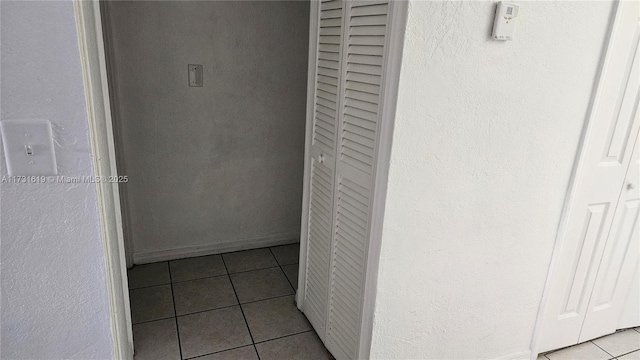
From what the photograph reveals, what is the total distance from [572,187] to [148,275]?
2146 millimetres

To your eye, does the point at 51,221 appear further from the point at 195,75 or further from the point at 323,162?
the point at 195,75

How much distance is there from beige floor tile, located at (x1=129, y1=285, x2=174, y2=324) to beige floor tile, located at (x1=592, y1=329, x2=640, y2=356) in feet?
6.83

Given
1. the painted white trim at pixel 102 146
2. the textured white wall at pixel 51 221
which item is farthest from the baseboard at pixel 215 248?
the textured white wall at pixel 51 221

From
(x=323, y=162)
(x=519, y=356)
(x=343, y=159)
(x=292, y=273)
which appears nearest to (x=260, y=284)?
(x=292, y=273)

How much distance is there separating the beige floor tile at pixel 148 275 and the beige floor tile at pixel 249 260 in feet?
1.18

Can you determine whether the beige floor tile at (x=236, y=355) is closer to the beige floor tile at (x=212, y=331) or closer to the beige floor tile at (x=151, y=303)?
the beige floor tile at (x=212, y=331)

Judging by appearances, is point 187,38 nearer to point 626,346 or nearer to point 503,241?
point 503,241

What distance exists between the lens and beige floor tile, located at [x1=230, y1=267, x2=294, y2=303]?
2.24 metres

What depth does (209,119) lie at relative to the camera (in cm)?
242

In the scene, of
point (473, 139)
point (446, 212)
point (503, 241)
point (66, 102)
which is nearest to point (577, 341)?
point (503, 241)

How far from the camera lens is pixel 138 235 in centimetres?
247

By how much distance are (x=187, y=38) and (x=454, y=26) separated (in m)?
1.55

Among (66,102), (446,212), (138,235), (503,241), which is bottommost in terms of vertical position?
(138,235)

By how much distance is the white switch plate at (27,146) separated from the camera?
0.80m
